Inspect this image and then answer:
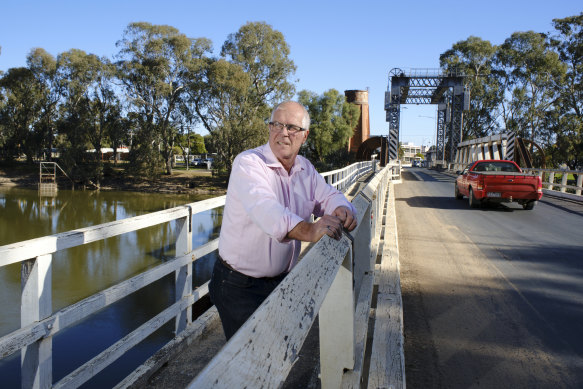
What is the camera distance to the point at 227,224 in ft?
8.55

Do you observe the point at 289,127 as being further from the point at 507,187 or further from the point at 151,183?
the point at 151,183

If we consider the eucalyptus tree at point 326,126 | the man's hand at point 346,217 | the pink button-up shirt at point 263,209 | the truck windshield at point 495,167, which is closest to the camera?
the pink button-up shirt at point 263,209

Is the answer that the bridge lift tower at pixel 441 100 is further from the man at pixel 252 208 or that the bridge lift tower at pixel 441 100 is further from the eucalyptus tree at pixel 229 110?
the man at pixel 252 208

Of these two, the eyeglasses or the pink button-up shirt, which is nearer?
the pink button-up shirt

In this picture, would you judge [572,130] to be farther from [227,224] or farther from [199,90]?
[227,224]

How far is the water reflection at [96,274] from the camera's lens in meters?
10.4

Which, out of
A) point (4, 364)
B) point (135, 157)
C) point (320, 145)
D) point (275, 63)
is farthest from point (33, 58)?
point (4, 364)

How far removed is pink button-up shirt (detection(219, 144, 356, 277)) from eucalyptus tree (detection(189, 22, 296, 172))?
133 ft

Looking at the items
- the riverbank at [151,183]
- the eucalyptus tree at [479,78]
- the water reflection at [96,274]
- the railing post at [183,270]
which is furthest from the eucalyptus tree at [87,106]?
the railing post at [183,270]

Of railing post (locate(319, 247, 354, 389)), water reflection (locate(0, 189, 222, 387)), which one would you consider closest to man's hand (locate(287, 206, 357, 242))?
railing post (locate(319, 247, 354, 389))

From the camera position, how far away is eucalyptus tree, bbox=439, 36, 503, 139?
59188 millimetres

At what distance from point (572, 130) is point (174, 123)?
40.6 m

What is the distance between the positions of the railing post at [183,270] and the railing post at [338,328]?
2.42m

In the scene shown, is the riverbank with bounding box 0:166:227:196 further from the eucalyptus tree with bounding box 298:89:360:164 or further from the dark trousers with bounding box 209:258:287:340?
the dark trousers with bounding box 209:258:287:340
